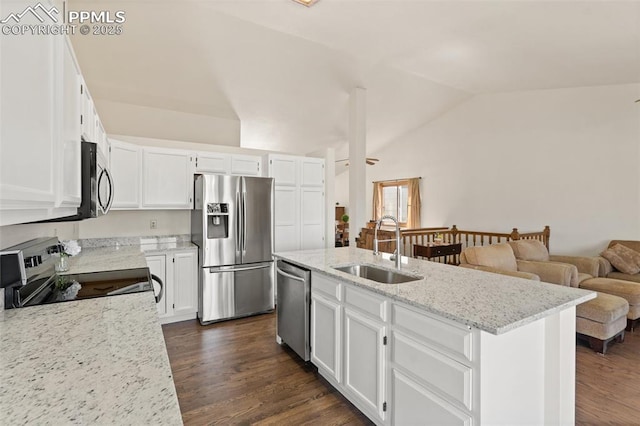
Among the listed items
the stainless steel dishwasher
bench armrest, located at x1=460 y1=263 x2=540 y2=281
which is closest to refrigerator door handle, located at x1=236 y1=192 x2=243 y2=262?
the stainless steel dishwasher

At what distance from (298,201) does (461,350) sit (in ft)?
11.1

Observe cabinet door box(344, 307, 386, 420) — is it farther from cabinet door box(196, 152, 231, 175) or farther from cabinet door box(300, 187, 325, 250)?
cabinet door box(196, 152, 231, 175)

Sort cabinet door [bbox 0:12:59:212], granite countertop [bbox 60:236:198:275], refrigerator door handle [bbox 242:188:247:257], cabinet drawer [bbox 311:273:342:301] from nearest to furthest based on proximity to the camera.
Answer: cabinet door [bbox 0:12:59:212], cabinet drawer [bbox 311:273:342:301], granite countertop [bbox 60:236:198:275], refrigerator door handle [bbox 242:188:247:257]

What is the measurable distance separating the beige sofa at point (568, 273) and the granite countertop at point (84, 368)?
11.9ft

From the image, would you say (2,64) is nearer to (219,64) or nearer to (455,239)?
(219,64)

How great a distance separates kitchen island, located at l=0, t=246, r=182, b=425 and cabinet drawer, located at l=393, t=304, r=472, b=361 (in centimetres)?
114

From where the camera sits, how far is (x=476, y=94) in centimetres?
658

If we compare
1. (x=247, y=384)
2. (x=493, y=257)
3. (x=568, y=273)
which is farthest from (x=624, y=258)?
(x=247, y=384)

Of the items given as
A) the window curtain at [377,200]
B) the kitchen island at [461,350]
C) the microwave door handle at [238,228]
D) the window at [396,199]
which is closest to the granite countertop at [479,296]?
the kitchen island at [461,350]

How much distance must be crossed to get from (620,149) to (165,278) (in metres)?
6.75

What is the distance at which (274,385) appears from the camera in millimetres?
2447

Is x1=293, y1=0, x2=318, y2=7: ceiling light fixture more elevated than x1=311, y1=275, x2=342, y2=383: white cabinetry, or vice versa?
x1=293, y1=0, x2=318, y2=7: ceiling light fixture

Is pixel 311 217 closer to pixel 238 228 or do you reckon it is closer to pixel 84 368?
pixel 238 228

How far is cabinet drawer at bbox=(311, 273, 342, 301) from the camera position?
224 centimetres
